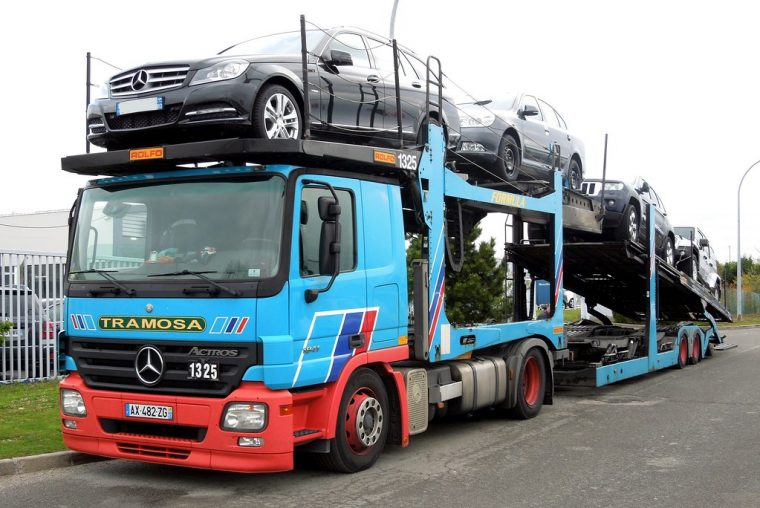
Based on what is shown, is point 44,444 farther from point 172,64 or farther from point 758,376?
point 758,376

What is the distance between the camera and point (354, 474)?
6750 millimetres

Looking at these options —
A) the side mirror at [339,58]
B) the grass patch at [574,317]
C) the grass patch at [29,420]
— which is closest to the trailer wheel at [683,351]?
the grass patch at [574,317]

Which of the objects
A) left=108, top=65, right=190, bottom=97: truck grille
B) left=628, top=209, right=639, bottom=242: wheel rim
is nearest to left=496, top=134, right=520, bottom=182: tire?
left=628, top=209, right=639, bottom=242: wheel rim

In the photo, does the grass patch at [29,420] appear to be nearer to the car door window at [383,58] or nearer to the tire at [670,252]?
the car door window at [383,58]

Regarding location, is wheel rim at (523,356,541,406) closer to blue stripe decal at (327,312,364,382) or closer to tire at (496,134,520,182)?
tire at (496,134,520,182)

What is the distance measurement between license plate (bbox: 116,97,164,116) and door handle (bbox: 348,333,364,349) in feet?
7.84

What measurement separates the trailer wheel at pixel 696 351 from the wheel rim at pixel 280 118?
11165mm

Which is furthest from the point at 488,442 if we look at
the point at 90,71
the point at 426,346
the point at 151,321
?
the point at 90,71

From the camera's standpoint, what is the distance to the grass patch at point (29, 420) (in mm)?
7465

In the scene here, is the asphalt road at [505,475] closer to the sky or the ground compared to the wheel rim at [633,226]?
closer to the ground

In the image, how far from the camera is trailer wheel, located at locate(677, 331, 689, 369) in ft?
48.9

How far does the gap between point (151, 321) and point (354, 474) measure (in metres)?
2.06

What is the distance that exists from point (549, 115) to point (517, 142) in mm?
2279

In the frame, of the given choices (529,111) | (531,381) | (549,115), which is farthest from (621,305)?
(531,381)
